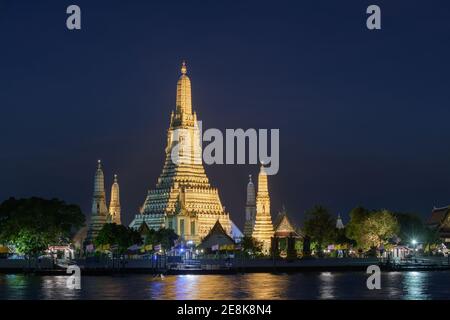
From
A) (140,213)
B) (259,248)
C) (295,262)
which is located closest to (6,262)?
(295,262)

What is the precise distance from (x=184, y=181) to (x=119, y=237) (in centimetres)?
3664

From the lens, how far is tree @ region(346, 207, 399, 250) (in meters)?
119

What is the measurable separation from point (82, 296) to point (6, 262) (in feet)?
129

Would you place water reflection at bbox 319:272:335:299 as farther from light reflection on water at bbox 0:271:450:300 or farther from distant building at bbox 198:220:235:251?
distant building at bbox 198:220:235:251

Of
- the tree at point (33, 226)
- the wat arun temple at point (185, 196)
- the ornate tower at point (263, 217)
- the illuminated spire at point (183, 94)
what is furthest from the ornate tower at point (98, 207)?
the tree at point (33, 226)

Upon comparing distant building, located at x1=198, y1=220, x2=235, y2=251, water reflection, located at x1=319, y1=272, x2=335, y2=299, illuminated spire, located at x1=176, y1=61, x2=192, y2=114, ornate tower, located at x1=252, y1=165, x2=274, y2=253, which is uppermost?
illuminated spire, located at x1=176, y1=61, x2=192, y2=114

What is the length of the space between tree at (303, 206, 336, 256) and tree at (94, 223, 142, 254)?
72.0ft

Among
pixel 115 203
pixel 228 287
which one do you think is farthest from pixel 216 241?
pixel 228 287

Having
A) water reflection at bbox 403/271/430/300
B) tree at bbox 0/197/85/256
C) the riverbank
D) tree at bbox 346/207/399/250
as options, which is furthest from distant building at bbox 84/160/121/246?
water reflection at bbox 403/271/430/300

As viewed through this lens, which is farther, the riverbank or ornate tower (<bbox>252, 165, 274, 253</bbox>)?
ornate tower (<bbox>252, 165, 274, 253</bbox>)

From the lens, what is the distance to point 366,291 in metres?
76.6
